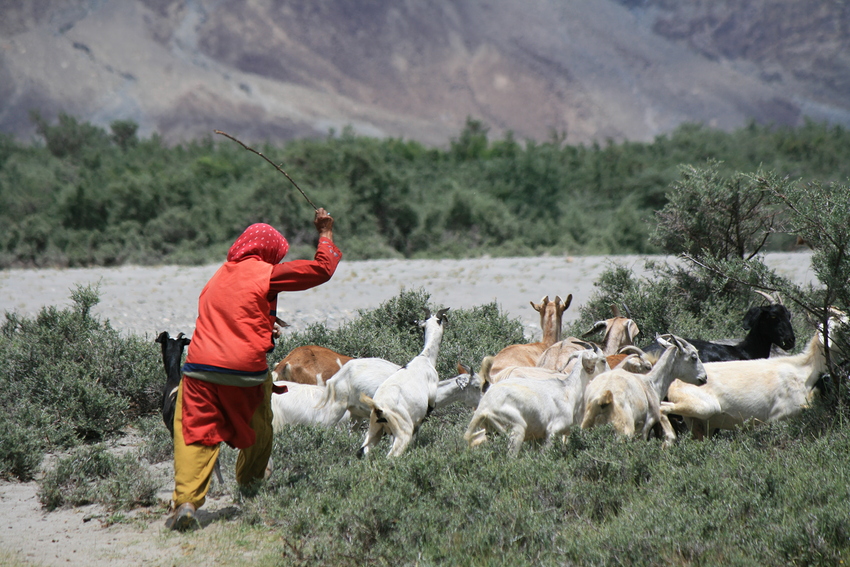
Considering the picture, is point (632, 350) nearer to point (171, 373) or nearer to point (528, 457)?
Answer: point (528, 457)

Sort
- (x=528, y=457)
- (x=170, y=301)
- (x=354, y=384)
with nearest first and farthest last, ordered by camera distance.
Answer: (x=528, y=457)
(x=354, y=384)
(x=170, y=301)

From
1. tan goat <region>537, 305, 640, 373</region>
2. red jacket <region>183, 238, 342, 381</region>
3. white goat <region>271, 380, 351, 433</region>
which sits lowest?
white goat <region>271, 380, 351, 433</region>

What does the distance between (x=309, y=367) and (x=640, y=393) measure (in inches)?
127

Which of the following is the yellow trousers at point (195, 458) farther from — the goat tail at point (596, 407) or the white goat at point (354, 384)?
the goat tail at point (596, 407)

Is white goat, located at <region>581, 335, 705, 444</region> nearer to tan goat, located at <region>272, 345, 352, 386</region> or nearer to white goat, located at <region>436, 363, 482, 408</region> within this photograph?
white goat, located at <region>436, 363, 482, 408</region>

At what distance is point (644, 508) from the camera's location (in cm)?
471

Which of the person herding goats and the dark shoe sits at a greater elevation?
the person herding goats

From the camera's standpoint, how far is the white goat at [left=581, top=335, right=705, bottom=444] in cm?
606

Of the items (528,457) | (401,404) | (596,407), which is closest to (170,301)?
(401,404)

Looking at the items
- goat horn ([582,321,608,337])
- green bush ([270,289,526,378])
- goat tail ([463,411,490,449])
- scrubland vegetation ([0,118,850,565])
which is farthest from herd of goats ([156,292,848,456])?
green bush ([270,289,526,378])

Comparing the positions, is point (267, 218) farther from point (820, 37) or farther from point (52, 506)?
point (820, 37)

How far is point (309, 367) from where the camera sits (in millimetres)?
7613

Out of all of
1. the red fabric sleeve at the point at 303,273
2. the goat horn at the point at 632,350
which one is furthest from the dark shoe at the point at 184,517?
the goat horn at the point at 632,350

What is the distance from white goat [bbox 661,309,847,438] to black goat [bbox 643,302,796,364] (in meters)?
1.03
